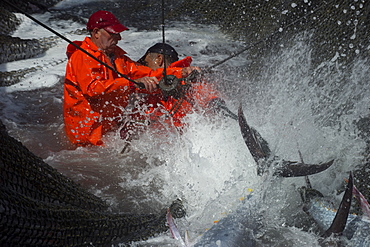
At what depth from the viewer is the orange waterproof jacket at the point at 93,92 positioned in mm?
3955

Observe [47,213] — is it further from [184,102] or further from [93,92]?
[184,102]

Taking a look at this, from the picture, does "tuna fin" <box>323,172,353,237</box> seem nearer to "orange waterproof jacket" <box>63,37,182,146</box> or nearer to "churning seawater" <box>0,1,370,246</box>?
"churning seawater" <box>0,1,370,246</box>

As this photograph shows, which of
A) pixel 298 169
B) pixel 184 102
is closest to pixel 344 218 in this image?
pixel 298 169

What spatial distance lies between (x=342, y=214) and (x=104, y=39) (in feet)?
9.45

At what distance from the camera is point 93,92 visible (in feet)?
13.0

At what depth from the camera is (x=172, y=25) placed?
26.7ft

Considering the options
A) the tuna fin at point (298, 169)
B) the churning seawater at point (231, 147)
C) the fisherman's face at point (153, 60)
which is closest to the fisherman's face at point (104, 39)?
the fisherman's face at point (153, 60)

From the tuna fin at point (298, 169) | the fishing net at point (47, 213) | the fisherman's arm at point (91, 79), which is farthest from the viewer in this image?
the fisherman's arm at point (91, 79)

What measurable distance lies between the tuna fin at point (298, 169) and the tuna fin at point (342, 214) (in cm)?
50

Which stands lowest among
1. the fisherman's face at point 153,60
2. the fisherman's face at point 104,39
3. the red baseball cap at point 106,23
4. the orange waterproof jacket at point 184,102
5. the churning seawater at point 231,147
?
the churning seawater at point 231,147

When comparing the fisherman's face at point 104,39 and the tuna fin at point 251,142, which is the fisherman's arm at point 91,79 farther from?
the tuna fin at point 251,142

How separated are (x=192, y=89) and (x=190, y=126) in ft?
1.49

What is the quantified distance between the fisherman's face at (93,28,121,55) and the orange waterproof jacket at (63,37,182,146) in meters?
0.06

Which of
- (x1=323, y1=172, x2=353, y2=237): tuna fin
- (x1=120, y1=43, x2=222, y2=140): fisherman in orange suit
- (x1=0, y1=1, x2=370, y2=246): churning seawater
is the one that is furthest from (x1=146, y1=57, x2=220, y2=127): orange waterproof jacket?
(x1=323, y1=172, x2=353, y2=237): tuna fin
